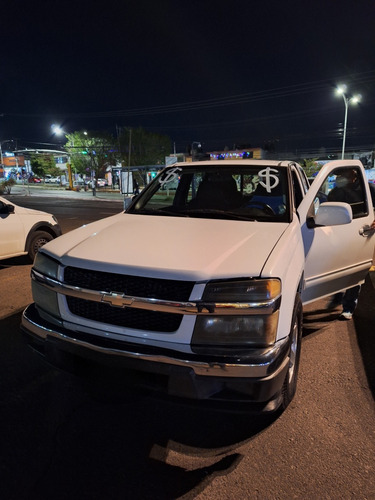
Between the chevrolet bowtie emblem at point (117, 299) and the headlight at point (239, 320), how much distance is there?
431mm

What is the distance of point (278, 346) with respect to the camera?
2.08 metres

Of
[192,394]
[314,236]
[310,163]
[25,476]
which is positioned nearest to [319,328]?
[314,236]

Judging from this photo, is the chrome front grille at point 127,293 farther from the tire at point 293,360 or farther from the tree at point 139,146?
the tree at point 139,146

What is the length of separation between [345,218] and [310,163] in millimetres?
38404

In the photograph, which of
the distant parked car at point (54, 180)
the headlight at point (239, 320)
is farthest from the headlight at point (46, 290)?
the distant parked car at point (54, 180)

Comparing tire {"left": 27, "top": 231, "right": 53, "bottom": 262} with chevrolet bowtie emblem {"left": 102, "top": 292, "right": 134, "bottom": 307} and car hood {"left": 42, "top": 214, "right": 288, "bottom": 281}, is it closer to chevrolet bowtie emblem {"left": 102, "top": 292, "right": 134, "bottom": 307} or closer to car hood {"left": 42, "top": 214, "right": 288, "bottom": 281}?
car hood {"left": 42, "top": 214, "right": 288, "bottom": 281}

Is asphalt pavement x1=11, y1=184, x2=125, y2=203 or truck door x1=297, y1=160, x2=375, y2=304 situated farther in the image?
asphalt pavement x1=11, y1=184, x2=125, y2=203

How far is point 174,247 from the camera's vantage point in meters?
2.39

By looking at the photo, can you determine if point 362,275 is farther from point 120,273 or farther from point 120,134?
point 120,134

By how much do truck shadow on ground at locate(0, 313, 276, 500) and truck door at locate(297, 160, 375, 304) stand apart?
1.47m

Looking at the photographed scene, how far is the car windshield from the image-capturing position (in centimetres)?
326

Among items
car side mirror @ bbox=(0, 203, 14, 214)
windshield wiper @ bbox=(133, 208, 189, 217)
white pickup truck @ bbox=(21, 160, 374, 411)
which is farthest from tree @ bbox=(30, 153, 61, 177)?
white pickup truck @ bbox=(21, 160, 374, 411)

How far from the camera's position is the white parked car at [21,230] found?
20.3 feet

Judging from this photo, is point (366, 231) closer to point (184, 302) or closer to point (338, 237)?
point (338, 237)
